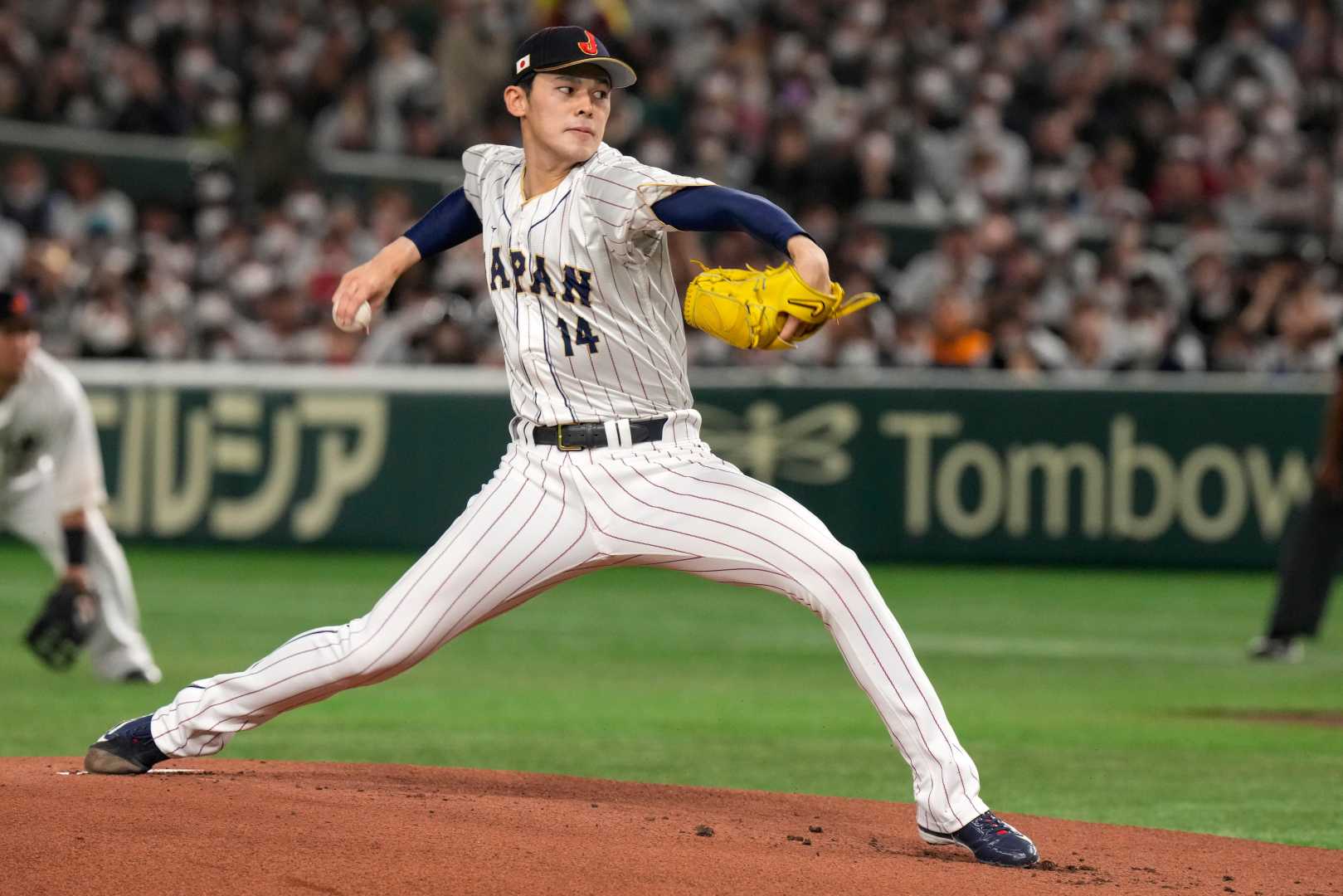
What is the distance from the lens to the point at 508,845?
466 centimetres

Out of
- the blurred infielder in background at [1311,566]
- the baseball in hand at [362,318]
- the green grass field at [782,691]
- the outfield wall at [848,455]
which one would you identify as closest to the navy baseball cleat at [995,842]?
the green grass field at [782,691]

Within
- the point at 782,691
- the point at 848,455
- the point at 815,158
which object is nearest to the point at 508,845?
the point at 782,691

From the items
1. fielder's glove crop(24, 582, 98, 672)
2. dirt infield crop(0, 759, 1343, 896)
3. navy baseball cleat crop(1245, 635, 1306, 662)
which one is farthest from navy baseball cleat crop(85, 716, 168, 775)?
navy baseball cleat crop(1245, 635, 1306, 662)

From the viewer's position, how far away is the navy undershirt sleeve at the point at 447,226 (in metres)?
5.54

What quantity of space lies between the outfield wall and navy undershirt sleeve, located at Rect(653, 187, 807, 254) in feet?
33.3

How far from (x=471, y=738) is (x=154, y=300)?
9.61m

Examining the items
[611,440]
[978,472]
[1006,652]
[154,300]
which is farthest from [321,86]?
[611,440]

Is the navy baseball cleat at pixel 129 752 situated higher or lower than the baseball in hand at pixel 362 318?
lower

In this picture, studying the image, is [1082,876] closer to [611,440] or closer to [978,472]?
[611,440]

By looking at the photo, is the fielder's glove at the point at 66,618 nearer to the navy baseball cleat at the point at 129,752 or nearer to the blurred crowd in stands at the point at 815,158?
the navy baseball cleat at the point at 129,752

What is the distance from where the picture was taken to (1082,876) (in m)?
4.80

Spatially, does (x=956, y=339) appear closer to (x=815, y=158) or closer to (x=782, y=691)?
(x=815, y=158)

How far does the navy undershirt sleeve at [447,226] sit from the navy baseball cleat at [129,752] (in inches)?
58.4

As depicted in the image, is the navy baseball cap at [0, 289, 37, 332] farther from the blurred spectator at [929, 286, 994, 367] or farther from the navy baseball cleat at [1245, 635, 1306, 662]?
the blurred spectator at [929, 286, 994, 367]
